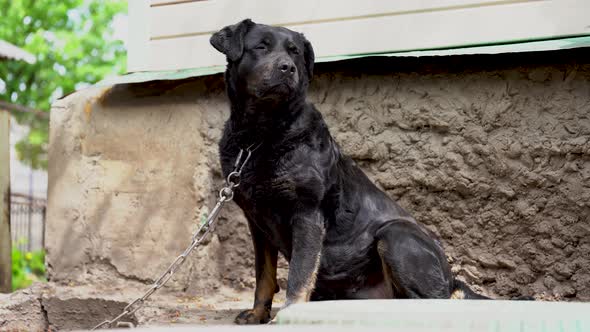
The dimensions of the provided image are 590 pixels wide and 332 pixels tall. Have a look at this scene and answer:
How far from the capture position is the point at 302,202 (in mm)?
3979

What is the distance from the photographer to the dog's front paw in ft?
13.9

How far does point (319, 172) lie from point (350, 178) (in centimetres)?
31

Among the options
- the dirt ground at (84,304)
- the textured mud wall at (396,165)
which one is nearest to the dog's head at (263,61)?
the textured mud wall at (396,165)

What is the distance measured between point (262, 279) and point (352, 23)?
2.18 m

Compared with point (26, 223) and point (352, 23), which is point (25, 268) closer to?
point (26, 223)

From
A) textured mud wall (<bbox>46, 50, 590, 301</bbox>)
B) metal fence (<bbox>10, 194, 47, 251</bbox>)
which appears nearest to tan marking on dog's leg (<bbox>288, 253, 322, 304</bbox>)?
textured mud wall (<bbox>46, 50, 590, 301</bbox>)

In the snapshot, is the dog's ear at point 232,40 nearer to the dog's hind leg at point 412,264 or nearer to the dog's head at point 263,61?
the dog's head at point 263,61

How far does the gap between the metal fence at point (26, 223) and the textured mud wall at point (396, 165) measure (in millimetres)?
10225

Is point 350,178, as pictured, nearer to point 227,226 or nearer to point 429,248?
point 429,248

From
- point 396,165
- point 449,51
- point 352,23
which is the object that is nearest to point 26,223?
point 352,23

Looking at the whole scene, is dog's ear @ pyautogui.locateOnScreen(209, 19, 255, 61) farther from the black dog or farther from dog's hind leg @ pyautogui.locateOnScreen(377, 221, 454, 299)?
dog's hind leg @ pyautogui.locateOnScreen(377, 221, 454, 299)

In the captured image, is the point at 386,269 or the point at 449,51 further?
the point at 449,51

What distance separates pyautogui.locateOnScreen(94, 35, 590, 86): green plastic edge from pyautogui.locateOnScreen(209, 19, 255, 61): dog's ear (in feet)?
4.35

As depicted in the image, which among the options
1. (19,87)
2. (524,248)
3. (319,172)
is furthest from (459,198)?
(19,87)
